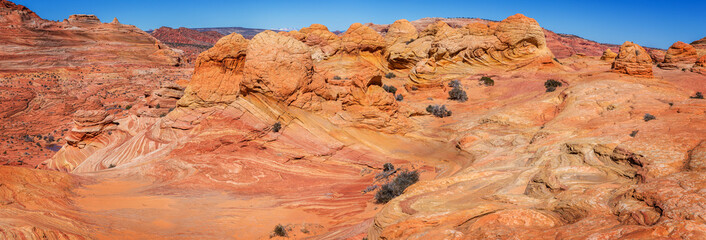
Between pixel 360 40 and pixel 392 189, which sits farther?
pixel 360 40

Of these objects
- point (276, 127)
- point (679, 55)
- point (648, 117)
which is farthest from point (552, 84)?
point (679, 55)

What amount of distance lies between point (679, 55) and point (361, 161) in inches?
1341

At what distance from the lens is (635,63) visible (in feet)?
75.1

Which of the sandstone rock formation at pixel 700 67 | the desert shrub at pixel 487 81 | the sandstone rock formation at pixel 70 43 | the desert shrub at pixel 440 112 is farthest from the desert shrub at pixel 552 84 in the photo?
the sandstone rock formation at pixel 70 43

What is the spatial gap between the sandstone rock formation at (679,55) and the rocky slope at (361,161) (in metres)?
10.8

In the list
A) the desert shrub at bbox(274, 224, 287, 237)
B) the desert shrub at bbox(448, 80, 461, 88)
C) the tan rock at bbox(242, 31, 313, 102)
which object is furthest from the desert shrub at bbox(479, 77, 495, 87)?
the desert shrub at bbox(274, 224, 287, 237)

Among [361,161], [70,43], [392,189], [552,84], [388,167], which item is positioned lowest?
[392,189]

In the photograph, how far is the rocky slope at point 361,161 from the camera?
600 centimetres

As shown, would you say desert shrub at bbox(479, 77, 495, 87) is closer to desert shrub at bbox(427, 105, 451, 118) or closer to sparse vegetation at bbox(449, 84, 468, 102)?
Result: sparse vegetation at bbox(449, 84, 468, 102)

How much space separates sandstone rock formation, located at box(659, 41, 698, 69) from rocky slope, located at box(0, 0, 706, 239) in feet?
35.5

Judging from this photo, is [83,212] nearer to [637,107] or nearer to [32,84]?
[637,107]

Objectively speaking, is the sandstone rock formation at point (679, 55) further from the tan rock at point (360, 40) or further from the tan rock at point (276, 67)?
the tan rock at point (276, 67)

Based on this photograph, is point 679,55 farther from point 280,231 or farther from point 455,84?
point 280,231

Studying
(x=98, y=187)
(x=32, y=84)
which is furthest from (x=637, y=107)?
(x=32, y=84)
